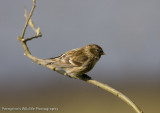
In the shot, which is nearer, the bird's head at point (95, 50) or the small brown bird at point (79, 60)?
the small brown bird at point (79, 60)

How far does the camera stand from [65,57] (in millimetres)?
5195

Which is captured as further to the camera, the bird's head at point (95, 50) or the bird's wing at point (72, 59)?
the bird's head at point (95, 50)

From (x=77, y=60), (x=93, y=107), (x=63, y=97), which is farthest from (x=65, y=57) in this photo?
(x=63, y=97)

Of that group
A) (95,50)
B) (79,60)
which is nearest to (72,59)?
(79,60)

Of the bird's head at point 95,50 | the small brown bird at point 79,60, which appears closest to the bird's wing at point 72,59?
the small brown bird at point 79,60

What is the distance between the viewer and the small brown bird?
491 cm

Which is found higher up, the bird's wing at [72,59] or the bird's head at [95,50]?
the bird's head at [95,50]

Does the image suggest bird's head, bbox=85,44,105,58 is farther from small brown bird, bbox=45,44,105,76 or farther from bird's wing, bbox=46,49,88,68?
bird's wing, bbox=46,49,88,68

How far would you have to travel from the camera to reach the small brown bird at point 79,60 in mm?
4912

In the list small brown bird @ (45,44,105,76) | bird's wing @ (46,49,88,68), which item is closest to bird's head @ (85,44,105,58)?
small brown bird @ (45,44,105,76)

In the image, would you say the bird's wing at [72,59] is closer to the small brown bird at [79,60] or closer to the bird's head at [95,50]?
the small brown bird at [79,60]

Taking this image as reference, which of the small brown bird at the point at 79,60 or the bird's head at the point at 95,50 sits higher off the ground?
the bird's head at the point at 95,50

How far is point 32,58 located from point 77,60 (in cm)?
224

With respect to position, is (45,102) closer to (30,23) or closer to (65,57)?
(65,57)
